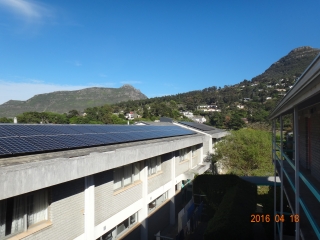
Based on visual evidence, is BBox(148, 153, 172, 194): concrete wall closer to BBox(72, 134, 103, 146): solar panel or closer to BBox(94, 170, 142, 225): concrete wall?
BBox(94, 170, 142, 225): concrete wall

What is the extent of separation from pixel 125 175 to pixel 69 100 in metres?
152

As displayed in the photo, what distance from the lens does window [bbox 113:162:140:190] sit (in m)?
10.4

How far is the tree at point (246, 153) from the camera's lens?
2206 cm

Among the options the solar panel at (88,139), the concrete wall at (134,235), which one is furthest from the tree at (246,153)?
the solar panel at (88,139)

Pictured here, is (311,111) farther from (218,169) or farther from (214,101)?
(214,101)

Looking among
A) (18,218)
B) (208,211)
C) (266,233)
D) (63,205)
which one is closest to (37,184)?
(18,218)

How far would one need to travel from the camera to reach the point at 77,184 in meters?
7.97

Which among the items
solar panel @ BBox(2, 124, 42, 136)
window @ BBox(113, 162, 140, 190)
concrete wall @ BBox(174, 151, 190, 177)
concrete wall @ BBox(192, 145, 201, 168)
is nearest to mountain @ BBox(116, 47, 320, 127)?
concrete wall @ BBox(192, 145, 201, 168)

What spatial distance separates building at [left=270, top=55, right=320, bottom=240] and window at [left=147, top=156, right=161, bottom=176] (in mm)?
6034

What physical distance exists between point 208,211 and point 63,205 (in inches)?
429

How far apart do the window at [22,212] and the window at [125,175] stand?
3.55 meters

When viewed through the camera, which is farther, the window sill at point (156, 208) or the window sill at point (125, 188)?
the window sill at point (156, 208)

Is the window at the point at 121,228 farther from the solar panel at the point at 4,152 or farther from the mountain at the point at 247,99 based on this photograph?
the mountain at the point at 247,99

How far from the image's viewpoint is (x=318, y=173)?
852 centimetres
